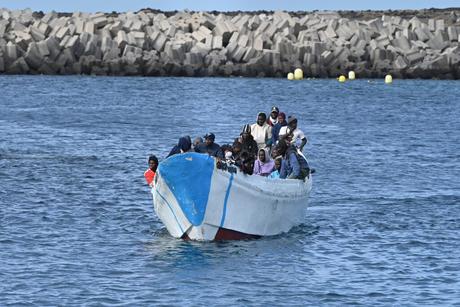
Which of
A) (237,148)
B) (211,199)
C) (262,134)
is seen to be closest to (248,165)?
(211,199)

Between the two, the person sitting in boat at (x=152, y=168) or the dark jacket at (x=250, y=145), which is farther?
the dark jacket at (x=250, y=145)

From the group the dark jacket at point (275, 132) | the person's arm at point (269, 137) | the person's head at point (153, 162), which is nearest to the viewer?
the person's head at point (153, 162)

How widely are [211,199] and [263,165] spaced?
106 inches

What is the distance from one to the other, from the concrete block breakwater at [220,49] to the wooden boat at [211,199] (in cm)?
6797

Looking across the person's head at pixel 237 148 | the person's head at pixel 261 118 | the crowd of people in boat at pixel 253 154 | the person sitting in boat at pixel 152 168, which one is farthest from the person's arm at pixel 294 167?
the person sitting in boat at pixel 152 168

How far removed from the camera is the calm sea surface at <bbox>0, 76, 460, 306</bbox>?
23281 millimetres

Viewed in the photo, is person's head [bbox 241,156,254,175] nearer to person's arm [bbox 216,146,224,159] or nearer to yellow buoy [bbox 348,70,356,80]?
person's arm [bbox 216,146,224,159]

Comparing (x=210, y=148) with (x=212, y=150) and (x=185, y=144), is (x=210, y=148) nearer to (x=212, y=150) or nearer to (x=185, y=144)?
(x=212, y=150)

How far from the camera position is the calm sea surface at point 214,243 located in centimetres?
2328

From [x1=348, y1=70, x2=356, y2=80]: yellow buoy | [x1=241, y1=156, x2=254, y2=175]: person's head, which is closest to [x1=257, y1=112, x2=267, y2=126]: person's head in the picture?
[x1=241, y1=156, x2=254, y2=175]: person's head

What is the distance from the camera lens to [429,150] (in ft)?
168

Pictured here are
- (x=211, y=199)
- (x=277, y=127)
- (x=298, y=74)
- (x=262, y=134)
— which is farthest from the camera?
(x=298, y=74)

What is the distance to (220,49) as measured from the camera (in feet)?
322

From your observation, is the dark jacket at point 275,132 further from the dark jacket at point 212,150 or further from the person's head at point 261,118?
the dark jacket at point 212,150
